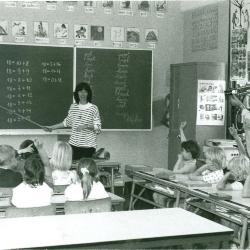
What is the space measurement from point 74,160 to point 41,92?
1234mm

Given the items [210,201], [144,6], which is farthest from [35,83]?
[210,201]

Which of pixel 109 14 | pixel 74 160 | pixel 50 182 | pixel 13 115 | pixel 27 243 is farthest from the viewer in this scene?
pixel 109 14

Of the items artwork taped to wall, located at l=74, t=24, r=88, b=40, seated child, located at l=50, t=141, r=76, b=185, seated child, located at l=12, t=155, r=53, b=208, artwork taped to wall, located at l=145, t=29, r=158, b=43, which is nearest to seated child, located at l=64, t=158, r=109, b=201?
seated child, located at l=12, t=155, r=53, b=208

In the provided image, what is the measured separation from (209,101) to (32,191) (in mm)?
3519

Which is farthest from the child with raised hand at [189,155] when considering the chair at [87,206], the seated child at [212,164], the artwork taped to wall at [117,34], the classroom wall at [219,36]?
the artwork taped to wall at [117,34]

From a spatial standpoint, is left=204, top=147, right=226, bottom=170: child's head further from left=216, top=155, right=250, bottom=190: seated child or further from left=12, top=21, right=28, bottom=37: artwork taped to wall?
left=12, top=21, right=28, bottom=37: artwork taped to wall

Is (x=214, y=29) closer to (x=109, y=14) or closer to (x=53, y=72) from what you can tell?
(x=109, y=14)

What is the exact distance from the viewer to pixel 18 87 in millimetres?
6277

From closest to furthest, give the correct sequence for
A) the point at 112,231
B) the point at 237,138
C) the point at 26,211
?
the point at 112,231, the point at 26,211, the point at 237,138

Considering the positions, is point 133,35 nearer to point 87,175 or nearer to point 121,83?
point 121,83

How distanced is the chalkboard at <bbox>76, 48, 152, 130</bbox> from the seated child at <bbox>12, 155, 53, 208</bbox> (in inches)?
137

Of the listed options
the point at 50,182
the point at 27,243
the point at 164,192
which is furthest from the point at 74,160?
the point at 27,243

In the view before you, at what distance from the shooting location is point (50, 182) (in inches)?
144

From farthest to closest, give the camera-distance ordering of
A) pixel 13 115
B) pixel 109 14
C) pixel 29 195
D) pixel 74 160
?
1. pixel 109 14
2. pixel 13 115
3. pixel 74 160
4. pixel 29 195
